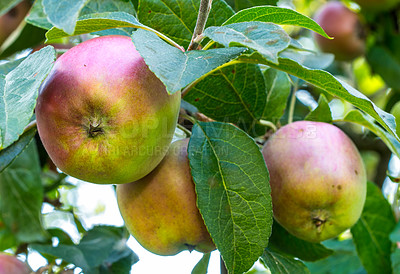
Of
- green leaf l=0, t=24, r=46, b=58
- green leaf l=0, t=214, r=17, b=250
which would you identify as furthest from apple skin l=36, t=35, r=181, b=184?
green leaf l=0, t=214, r=17, b=250

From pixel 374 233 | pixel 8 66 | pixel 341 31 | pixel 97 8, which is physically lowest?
pixel 341 31

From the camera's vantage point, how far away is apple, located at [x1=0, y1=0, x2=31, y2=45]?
1.73 m

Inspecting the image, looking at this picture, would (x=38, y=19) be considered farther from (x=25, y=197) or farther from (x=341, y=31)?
(x=341, y=31)

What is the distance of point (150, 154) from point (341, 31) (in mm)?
2041

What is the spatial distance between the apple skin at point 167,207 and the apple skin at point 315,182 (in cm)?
17

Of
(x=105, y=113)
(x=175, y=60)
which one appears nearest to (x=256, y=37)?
(x=175, y=60)

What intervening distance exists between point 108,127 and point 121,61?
10cm

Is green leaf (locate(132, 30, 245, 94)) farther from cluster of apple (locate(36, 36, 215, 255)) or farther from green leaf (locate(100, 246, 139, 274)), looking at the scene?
green leaf (locate(100, 246, 139, 274))

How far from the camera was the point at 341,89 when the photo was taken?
0.75m

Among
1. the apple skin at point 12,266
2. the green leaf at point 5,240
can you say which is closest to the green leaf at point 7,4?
the apple skin at point 12,266

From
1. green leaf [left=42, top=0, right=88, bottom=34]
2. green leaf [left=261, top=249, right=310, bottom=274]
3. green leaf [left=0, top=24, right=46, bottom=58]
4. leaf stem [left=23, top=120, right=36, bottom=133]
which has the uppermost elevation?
green leaf [left=42, top=0, right=88, bottom=34]

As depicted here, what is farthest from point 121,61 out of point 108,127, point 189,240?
point 189,240

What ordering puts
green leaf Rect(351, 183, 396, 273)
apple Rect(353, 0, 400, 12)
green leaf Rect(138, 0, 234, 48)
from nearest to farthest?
green leaf Rect(138, 0, 234, 48), green leaf Rect(351, 183, 396, 273), apple Rect(353, 0, 400, 12)

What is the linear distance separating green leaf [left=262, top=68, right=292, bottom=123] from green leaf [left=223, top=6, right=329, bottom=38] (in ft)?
1.25
